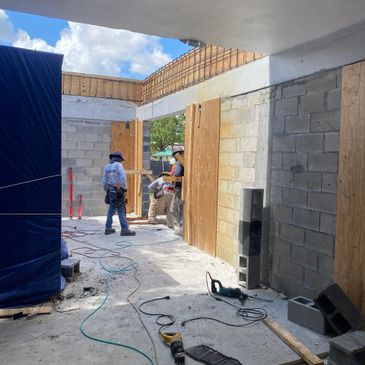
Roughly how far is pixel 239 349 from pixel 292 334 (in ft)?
1.78

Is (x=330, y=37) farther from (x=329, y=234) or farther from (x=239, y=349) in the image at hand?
(x=239, y=349)

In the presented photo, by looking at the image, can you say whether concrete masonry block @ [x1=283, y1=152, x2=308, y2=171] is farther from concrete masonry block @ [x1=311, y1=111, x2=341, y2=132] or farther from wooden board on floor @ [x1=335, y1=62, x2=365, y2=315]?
wooden board on floor @ [x1=335, y1=62, x2=365, y2=315]

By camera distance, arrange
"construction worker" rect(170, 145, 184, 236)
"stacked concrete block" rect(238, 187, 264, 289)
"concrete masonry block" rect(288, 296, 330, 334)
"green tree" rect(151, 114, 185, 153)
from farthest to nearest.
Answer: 1. "green tree" rect(151, 114, 185, 153)
2. "construction worker" rect(170, 145, 184, 236)
3. "stacked concrete block" rect(238, 187, 264, 289)
4. "concrete masonry block" rect(288, 296, 330, 334)

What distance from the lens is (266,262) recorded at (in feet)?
14.2

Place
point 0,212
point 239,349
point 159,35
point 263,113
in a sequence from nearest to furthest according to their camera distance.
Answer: point 239,349, point 0,212, point 159,35, point 263,113

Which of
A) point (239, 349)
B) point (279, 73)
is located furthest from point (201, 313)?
point (279, 73)

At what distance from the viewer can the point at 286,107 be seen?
13.2 feet

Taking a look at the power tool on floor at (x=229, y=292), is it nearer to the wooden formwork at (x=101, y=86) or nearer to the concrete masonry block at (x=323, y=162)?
the concrete masonry block at (x=323, y=162)

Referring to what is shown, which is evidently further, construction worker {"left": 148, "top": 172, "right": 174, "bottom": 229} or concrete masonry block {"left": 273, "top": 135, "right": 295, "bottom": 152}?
construction worker {"left": 148, "top": 172, "right": 174, "bottom": 229}

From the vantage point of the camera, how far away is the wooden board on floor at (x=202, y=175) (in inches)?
220

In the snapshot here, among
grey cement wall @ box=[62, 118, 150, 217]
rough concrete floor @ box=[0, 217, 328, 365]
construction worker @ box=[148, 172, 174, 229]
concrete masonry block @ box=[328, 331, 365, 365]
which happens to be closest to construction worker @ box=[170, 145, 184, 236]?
construction worker @ box=[148, 172, 174, 229]

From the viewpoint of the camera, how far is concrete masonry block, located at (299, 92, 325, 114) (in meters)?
3.58

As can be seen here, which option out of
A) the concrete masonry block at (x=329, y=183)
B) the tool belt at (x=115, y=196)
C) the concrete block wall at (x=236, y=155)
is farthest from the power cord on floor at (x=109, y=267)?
the concrete masonry block at (x=329, y=183)

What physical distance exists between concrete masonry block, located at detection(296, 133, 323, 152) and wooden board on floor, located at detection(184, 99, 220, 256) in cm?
180
